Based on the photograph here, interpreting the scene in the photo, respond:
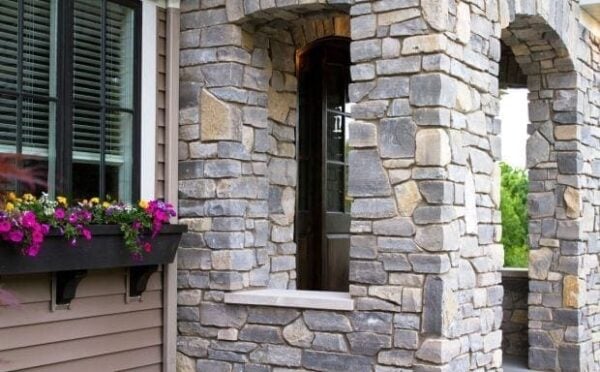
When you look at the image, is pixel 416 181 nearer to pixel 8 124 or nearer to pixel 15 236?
pixel 15 236

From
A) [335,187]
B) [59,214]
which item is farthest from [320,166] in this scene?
[59,214]

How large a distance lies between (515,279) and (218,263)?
329 centimetres

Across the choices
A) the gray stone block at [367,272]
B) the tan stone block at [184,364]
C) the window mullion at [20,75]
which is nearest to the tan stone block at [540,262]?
the gray stone block at [367,272]

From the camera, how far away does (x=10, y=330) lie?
4223mm

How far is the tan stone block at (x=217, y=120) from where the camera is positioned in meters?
5.09

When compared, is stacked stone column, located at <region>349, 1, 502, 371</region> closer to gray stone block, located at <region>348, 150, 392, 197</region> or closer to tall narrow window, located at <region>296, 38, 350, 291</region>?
gray stone block, located at <region>348, 150, 392, 197</region>

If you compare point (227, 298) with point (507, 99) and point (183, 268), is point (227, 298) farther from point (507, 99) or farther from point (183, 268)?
point (507, 99)

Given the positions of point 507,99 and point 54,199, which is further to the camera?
point 507,99

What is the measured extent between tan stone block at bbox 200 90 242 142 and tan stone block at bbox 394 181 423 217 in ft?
3.74

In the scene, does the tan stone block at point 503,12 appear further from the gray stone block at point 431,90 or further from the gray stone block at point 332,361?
the gray stone block at point 332,361

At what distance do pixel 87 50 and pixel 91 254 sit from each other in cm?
119

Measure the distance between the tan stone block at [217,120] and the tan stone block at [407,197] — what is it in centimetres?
Result: 114

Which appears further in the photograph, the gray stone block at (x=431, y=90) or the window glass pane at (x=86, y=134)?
the window glass pane at (x=86, y=134)

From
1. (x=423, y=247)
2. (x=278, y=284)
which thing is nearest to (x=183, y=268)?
(x=278, y=284)
